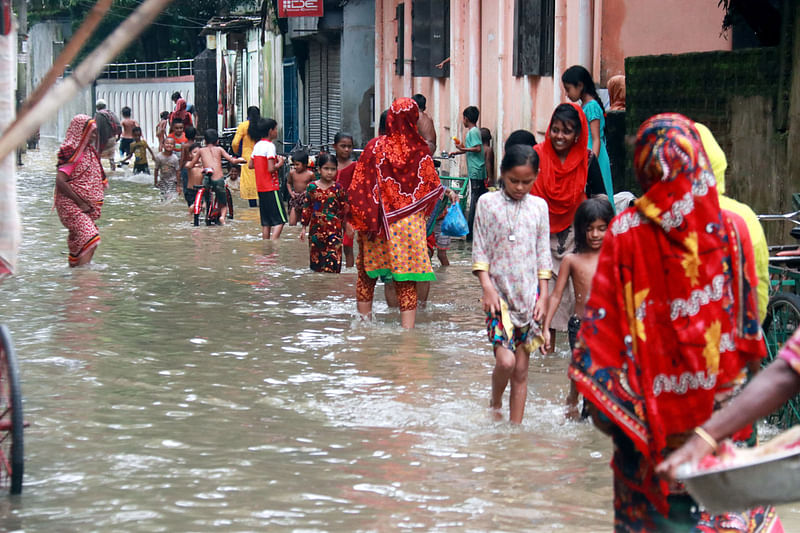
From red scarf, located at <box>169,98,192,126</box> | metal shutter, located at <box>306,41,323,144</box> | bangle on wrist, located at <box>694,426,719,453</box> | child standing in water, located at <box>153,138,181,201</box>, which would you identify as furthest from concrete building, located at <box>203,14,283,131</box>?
bangle on wrist, located at <box>694,426,719,453</box>

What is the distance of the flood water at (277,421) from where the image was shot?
5109 mm

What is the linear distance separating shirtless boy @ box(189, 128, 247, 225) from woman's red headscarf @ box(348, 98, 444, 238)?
341 inches

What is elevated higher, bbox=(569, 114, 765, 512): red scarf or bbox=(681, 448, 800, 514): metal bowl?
bbox=(569, 114, 765, 512): red scarf

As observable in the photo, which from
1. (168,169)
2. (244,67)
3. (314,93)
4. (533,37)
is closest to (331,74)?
(314,93)

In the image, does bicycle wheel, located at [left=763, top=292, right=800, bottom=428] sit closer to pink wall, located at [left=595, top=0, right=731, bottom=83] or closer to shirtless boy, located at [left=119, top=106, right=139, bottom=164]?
pink wall, located at [left=595, top=0, right=731, bottom=83]

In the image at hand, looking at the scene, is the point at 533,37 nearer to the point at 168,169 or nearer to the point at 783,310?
the point at 168,169

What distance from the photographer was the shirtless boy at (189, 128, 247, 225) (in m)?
17.7

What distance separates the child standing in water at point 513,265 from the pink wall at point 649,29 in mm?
7298

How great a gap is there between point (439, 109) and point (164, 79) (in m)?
30.9

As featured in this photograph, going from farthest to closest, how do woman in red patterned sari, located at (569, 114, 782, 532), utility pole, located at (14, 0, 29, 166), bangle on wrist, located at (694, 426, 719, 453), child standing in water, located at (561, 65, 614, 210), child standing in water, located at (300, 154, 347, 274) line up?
utility pole, located at (14, 0, 29, 166) → child standing in water, located at (300, 154, 347, 274) → child standing in water, located at (561, 65, 614, 210) → woman in red patterned sari, located at (569, 114, 782, 532) → bangle on wrist, located at (694, 426, 719, 453)

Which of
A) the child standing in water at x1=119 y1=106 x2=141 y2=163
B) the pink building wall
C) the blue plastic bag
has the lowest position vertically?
the blue plastic bag

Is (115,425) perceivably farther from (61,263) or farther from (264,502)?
(61,263)

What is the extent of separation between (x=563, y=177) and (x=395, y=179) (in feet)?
5.47

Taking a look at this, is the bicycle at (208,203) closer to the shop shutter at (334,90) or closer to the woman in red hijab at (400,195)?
the woman in red hijab at (400,195)
